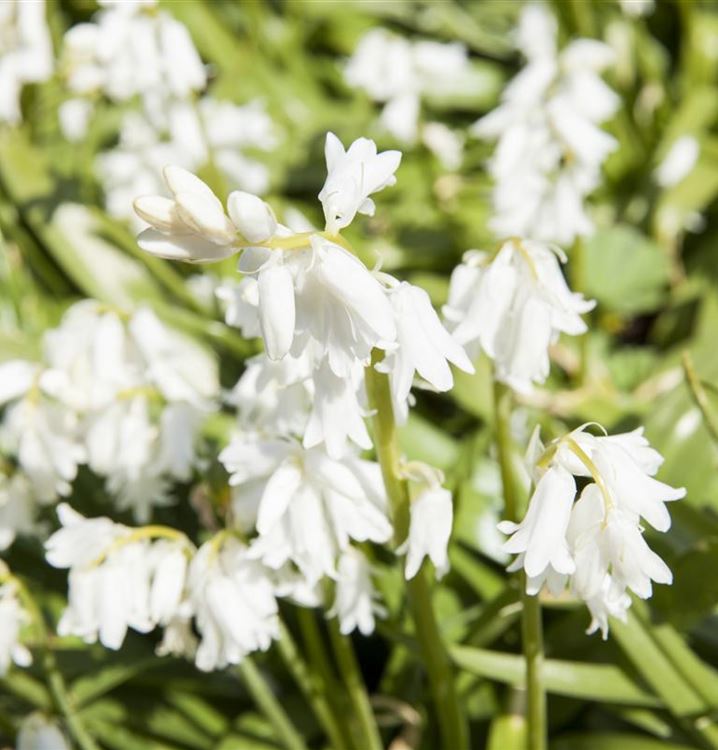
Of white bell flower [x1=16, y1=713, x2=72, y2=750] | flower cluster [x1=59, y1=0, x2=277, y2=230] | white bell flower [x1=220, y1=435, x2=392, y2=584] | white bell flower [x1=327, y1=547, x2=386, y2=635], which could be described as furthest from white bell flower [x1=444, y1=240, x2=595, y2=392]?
flower cluster [x1=59, y1=0, x2=277, y2=230]

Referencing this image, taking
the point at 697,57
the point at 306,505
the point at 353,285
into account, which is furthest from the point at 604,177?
the point at 353,285

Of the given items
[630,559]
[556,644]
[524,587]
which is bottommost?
[556,644]

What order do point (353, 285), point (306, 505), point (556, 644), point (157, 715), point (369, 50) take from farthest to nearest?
1. point (369, 50)
2. point (157, 715)
3. point (556, 644)
4. point (306, 505)
5. point (353, 285)

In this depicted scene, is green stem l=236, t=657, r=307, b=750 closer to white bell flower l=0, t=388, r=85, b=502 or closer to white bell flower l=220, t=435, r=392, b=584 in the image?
white bell flower l=220, t=435, r=392, b=584

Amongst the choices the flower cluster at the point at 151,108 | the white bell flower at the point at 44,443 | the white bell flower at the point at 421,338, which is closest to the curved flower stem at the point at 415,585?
the white bell flower at the point at 421,338

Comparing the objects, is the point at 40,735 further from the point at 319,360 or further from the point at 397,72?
the point at 397,72

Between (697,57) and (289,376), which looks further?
(697,57)

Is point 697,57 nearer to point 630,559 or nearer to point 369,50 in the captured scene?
point 369,50
